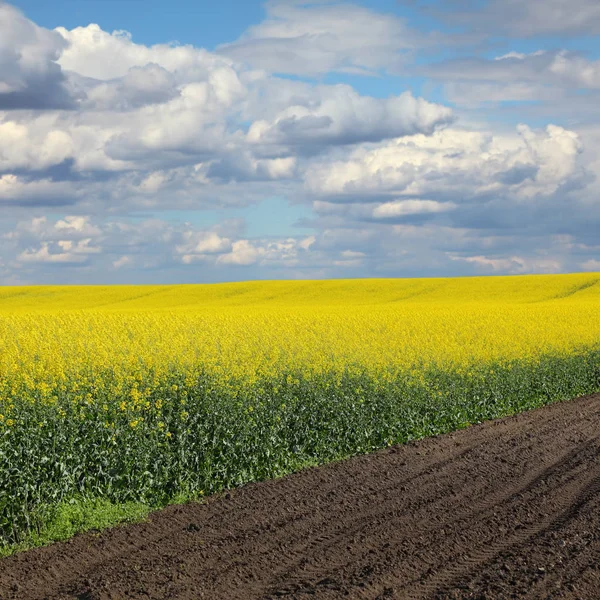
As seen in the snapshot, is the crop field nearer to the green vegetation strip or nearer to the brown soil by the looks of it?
the green vegetation strip

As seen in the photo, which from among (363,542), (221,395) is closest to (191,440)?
(221,395)

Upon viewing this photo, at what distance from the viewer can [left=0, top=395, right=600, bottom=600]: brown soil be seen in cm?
815

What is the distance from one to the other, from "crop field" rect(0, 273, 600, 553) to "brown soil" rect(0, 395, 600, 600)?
2.81 ft

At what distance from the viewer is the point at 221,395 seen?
1420 cm

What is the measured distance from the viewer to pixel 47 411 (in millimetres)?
11773

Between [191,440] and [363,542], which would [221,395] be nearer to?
[191,440]

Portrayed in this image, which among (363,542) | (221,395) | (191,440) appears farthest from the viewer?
(221,395)

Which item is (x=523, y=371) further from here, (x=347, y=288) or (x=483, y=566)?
(x=347, y=288)

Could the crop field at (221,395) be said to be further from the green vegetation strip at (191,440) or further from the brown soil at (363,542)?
the brown soil at (363,542)

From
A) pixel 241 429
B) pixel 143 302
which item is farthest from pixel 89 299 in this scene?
pixel 241 429

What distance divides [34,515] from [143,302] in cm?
4821

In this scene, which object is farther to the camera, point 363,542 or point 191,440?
point 191,440

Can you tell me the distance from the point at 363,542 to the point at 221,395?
532 cm

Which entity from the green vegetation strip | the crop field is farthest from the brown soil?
the crop field
